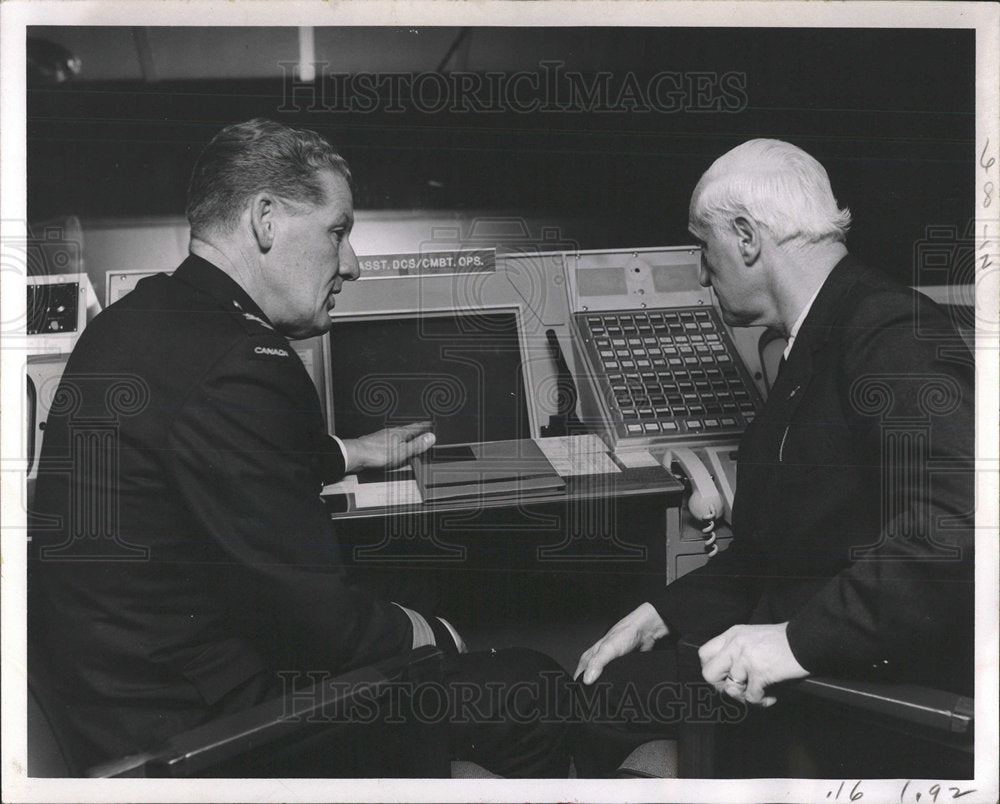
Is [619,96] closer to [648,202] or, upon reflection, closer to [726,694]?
[648,202]

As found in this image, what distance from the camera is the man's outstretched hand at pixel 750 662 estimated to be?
1488 millimetres

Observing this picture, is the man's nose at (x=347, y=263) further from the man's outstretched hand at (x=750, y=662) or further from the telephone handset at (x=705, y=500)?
the man's outstretched hand at (x=750, y=662)

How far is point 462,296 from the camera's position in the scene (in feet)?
6.56

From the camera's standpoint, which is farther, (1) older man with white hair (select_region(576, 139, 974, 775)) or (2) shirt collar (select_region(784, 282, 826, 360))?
(2) shirt collar (select_region(784, 282, 826, 360))

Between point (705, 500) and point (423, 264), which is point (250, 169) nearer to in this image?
point (423, 264)

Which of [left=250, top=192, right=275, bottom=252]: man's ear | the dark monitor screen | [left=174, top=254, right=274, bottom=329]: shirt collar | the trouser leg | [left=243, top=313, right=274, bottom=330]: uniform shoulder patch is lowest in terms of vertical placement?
the trouser leg

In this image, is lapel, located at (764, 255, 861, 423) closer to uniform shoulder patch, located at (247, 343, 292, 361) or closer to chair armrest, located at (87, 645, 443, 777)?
chair armrest, located at (87, 645, 443, 777)

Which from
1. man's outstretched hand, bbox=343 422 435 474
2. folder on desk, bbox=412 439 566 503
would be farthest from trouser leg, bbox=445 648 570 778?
man's outstretched hand, bbox=343 422 435 474

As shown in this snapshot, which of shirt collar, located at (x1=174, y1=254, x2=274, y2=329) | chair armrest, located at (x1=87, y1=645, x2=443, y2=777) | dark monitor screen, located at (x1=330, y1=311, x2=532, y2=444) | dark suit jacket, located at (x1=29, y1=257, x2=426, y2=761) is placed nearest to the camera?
chair armrest, located at (x1=87, y1=645, x2=443, y2=777)

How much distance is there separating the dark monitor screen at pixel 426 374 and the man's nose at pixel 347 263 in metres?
0.18

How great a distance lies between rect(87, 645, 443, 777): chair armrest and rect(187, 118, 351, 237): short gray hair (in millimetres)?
→ 847

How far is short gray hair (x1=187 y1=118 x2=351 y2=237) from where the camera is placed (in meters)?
1.65

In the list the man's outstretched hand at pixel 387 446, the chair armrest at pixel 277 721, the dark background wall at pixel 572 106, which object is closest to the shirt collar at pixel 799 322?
the dark background wall at pixel 572 106
